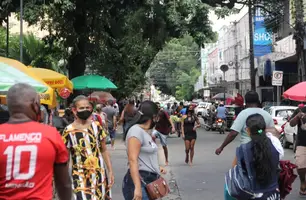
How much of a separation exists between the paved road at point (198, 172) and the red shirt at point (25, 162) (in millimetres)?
6549

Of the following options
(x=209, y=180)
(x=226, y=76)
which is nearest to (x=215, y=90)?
(x=226, y=76)

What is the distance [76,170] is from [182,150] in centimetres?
1388

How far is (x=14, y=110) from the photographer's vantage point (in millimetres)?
3719

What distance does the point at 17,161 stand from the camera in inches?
141

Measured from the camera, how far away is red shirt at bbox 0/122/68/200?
356 centimetres

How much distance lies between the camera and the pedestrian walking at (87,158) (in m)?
5.94

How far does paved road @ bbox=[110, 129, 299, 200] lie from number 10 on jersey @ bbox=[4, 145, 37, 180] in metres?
6.57

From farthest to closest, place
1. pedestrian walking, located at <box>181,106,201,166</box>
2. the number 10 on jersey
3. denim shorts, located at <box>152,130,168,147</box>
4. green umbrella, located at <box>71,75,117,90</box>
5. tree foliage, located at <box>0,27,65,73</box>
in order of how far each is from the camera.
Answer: tree foliage, located at <box>0,27,65,73</box> → green umbrella, located at <box>71,75,117,90</box> → pedestrian walking, located at <box>181,106,201,166</box> → denim shorts, located at <box>152,130,168,147</box> → the number 10 on jersey

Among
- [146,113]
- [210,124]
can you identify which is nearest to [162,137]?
[146,113]

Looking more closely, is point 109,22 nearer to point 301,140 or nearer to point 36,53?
point 36,53

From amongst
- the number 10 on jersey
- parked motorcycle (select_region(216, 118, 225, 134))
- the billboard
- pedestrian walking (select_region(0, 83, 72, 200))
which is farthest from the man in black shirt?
the billboard

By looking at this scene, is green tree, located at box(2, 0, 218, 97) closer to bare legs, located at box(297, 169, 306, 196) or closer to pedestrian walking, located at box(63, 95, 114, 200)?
bare legs, located at box(297, 169, 306, 196)

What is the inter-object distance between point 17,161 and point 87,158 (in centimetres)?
244

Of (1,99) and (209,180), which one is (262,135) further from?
(209,180)
